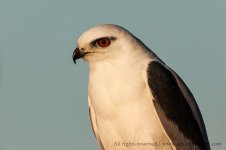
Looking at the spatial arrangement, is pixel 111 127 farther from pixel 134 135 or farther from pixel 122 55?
pixel 122 55

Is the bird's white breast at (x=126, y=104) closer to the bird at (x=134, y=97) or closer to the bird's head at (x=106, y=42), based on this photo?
the bird at (x=134, y=97)

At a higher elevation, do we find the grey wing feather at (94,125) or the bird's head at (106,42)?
the bird's head at (106,42)

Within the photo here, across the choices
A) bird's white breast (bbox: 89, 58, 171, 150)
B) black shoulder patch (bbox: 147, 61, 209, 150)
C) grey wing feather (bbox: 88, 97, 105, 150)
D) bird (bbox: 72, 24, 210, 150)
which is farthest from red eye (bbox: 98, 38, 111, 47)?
grey wing feather (bbox: 88, 97, 105, 150)

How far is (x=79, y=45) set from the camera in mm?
7496

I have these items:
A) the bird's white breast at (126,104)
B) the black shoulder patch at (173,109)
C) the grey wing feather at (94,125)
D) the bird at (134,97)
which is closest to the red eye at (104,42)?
the bird at (134,97)

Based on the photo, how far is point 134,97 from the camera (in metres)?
6.80

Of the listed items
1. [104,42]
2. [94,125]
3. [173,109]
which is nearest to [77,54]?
[104,42]

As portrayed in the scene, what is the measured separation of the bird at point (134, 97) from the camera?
22.5ft

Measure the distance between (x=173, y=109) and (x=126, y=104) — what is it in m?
0.88

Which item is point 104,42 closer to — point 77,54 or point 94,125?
point 77,54

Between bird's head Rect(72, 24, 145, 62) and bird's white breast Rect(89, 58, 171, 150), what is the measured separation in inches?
7.2

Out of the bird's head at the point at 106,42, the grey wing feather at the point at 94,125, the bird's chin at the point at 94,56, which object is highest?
the bird's head at the point at 106,42

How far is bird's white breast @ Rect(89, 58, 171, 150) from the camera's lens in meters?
6.82

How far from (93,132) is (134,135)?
3.95ft
